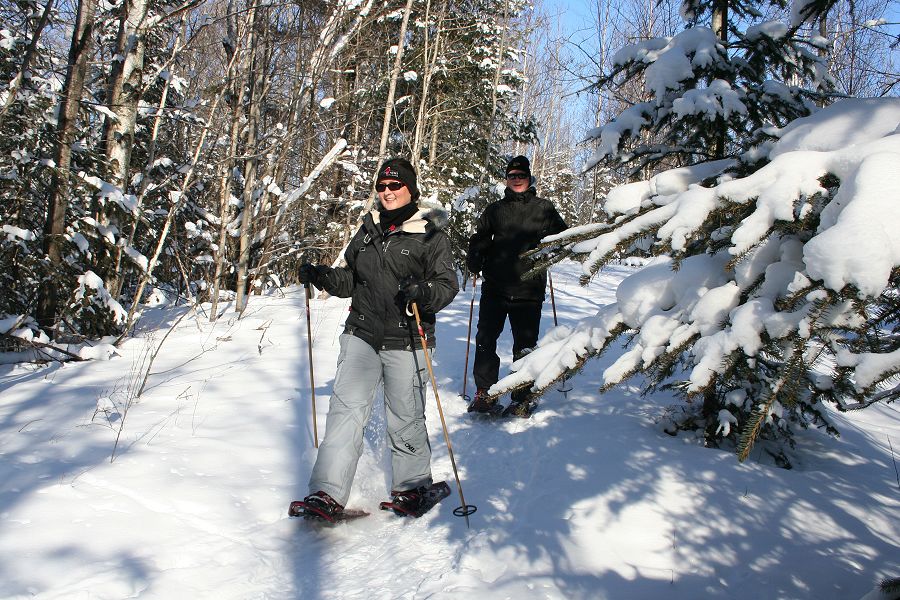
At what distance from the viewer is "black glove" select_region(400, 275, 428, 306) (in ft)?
11.4

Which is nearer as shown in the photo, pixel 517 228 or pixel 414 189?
pixel 414 189

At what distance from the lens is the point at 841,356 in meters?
1.50

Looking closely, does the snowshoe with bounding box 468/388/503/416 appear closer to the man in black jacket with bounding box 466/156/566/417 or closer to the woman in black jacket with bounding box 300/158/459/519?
the man in black jacket with bounding box 466/156/566/417

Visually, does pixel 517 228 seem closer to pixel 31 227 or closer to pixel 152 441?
pixel 152 441

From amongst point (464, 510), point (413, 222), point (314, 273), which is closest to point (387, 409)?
point (464, 510)

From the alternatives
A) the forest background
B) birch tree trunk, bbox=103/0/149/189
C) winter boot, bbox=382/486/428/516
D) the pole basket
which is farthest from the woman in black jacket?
birch tree trunk, bbox=103/0/149/189

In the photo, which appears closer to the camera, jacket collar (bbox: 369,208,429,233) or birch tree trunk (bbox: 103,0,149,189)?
jacket collar (bbox: 369,208,429,233)

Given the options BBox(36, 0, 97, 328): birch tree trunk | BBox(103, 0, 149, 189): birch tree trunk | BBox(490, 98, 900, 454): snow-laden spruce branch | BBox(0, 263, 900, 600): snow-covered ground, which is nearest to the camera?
BBox(490, 98, 900, 454): snow-laden spruce branch

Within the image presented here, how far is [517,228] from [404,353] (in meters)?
2.21

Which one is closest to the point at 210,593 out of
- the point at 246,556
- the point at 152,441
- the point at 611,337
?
the point at 246,556

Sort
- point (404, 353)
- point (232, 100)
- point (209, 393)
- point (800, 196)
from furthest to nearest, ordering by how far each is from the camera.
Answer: point (232, 100), point (209, 393), point (404, 353), point (800, 196)

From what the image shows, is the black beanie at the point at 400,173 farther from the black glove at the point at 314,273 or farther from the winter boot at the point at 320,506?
the winter boot at the point at 320,506

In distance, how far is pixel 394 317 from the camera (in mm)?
3766

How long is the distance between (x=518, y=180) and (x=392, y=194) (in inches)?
79.4
